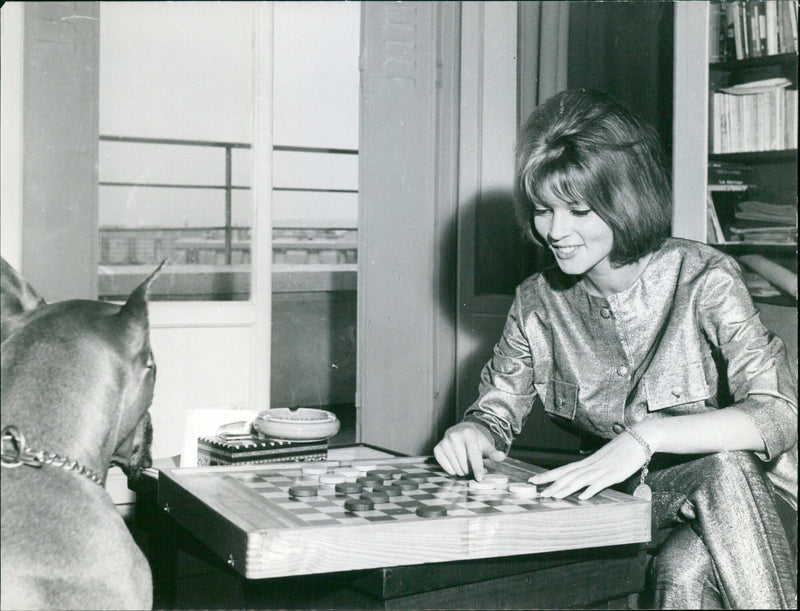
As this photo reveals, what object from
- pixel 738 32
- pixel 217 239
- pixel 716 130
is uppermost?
pixel 738 32

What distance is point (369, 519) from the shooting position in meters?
1.47

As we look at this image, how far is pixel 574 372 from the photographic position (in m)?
2.25

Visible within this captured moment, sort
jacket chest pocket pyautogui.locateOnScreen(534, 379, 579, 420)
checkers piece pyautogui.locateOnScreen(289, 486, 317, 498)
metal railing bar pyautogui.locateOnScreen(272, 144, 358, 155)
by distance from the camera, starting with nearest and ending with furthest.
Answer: checkers piece pyautogui.locateOnScreen(289, 486, 317, 498) < jacket chest pocket pyautogui.locateOnScreen(534, 379, 579, 420) < metal railing bar pyautogui.locateOnScreen(272, 144, 358, 155)

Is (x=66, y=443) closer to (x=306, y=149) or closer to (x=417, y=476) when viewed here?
(x=417, y=476)

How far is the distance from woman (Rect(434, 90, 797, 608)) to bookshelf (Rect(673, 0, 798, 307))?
47.4 inches

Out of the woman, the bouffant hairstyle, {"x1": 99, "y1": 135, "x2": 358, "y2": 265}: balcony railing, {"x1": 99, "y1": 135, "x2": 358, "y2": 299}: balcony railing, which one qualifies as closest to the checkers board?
the woman

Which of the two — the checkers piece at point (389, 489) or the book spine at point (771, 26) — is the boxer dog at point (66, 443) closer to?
the checkers piece at point (389, 489)

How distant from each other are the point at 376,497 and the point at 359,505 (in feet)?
0.23

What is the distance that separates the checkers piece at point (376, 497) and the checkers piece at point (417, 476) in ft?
0.71

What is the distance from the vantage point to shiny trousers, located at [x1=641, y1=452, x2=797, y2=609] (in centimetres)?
181

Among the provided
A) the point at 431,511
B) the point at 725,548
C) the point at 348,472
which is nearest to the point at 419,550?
the point at 431,511

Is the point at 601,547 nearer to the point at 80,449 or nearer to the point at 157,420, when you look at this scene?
the point at 80,449

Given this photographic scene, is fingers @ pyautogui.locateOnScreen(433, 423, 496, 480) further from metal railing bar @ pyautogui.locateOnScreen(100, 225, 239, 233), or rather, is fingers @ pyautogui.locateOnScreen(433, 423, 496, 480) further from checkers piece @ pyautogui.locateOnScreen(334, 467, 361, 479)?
metal railing bar @ pyautogui.locateOnScreen(100, 225, 239, 233)

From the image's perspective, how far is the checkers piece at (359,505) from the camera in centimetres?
153
